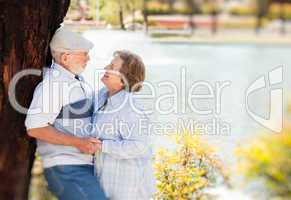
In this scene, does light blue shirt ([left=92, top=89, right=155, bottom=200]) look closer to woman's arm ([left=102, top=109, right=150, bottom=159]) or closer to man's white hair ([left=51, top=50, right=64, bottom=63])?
woman's arm ([left=102, top=109, right=150, bottom=159])

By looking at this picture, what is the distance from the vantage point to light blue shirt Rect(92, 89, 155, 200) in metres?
3.06

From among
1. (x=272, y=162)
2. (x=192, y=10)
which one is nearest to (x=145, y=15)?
(x=272, y=162)

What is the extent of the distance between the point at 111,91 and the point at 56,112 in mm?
271

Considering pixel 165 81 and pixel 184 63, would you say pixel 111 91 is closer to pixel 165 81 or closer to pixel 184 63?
pixel 165 81

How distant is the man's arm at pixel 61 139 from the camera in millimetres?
2979

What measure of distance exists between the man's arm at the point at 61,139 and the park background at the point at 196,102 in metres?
0.56

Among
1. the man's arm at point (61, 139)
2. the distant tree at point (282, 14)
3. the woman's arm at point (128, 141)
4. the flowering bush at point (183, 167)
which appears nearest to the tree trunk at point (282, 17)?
the distant tree at point (282, 14)

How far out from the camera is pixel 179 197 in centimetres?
411

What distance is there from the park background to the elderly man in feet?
1.60

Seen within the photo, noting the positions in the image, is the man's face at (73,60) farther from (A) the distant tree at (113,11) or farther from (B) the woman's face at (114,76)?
(A) the distant tree at (113,11)

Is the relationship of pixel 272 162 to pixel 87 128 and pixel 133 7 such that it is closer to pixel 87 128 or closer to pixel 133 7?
pixel 133 7

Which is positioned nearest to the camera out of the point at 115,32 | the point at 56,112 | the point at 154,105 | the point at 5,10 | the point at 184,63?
the point at 56,112

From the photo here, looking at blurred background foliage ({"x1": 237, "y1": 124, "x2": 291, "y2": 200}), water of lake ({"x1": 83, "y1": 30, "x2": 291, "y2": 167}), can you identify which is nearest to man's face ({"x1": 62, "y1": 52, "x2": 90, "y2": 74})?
water of lake ({"x1": 83, "y1": 30, "x2": 291, "y2": 167})

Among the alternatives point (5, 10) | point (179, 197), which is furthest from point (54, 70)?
point (179, 197)
